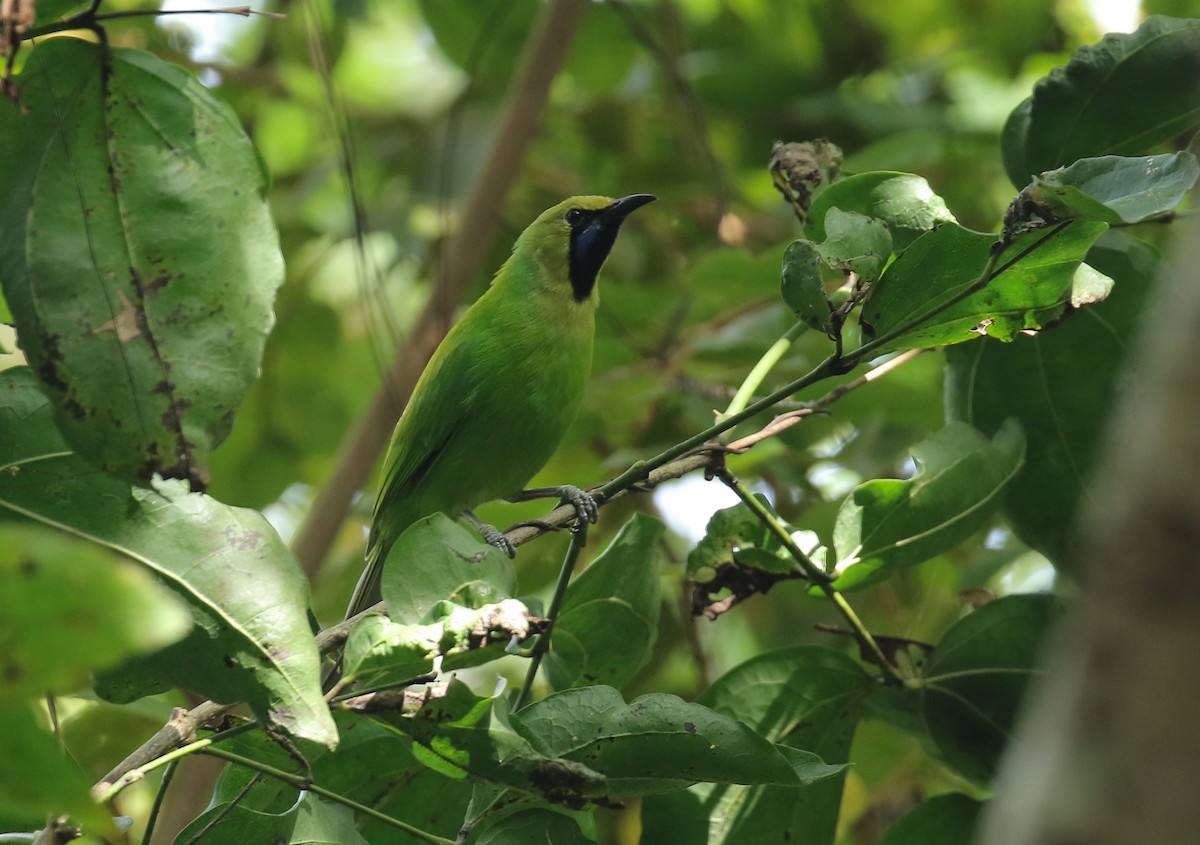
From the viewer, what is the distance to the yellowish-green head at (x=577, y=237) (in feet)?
15.0

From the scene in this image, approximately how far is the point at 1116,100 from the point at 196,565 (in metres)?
1.97

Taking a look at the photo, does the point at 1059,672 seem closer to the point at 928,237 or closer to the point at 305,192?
the point at 928,237

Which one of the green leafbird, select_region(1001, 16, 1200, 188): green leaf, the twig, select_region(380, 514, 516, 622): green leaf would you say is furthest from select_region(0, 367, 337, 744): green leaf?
the twig

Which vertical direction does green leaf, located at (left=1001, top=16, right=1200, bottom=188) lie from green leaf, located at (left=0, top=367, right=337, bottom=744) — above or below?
above

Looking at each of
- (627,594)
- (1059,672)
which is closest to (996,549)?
(627,594)

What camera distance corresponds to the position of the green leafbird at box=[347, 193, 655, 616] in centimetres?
394

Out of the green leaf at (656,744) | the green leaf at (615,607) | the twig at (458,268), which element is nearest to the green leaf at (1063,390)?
the green leaf at (615,607)

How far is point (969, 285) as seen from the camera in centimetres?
200

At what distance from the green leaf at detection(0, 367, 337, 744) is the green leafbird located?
6.12 feet

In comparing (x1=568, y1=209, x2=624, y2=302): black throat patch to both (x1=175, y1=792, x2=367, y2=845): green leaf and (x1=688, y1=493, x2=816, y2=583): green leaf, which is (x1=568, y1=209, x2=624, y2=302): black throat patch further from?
(x1=175, y1=792, x2=367, y2=845): green leaf

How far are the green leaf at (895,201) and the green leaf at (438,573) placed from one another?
2.81 feet

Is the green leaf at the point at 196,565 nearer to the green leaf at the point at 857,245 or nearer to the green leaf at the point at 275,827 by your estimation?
the green leaf at the point at 275,827

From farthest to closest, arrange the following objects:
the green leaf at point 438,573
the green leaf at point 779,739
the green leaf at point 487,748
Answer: the green leaf at point 779,739, the green leaf at point 438,573, the green leaf at point 487,748

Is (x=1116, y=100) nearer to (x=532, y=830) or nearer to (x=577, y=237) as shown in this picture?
(x=532, y=830)
